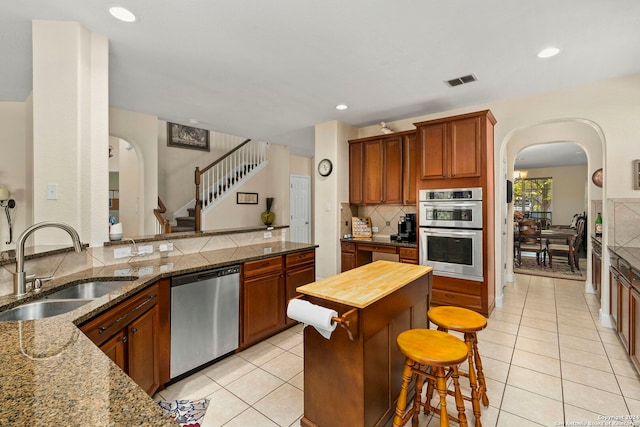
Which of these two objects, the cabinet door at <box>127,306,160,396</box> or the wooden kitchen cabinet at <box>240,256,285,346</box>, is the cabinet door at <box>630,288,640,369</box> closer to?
the wooden kitchen cabinet at <box>240,256,285,346</box>

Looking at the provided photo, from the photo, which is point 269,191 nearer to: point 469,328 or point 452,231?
point 452,231

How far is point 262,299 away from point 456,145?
2.95 m

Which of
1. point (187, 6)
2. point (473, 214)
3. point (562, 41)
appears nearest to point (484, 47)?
point (562, 41)

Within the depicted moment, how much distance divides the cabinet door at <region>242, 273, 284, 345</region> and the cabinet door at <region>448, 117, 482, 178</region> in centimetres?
254

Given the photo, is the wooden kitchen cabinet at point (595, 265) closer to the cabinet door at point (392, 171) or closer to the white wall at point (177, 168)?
the cabinet door at point (392, 171)

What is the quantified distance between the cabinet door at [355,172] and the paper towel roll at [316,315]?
3421 mm

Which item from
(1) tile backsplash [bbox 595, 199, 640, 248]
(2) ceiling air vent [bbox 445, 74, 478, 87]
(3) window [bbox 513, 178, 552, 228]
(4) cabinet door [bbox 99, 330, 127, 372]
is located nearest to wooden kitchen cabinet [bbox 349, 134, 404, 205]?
(2) ceiling air vent [bbox 445, 74, 478, 87]

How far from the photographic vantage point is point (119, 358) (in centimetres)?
175

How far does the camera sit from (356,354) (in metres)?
1.61

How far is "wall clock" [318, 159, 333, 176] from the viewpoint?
4.84m

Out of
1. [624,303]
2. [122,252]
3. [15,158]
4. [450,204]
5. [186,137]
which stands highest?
[186,137]

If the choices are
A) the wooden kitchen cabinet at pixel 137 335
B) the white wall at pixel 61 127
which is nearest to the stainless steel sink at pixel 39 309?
the wooden kitchen cabinet at pixel 137 335

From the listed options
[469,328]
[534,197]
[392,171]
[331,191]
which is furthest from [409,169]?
[534,197]

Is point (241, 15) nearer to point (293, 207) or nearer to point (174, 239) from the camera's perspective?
point (174, 239)
